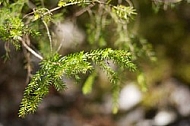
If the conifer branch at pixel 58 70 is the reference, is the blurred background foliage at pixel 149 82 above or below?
below

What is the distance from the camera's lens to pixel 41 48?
1613 mm

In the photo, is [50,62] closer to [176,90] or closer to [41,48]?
[41,48]

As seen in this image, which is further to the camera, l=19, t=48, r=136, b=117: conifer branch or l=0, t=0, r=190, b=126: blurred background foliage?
l=0, t=0, r=190, b=126: blurred background foliage

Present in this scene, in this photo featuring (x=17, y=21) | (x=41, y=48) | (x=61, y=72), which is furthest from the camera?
(x=41, y=48)

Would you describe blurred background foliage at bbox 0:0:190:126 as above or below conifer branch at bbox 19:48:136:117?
below

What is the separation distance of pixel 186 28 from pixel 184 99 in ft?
1.92

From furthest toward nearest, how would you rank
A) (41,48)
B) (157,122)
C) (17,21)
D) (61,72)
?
(157,122) → (41,48) → (17,21) → (61,72)

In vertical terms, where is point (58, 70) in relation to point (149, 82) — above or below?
above

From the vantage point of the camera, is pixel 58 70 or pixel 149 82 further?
pixel 149 82

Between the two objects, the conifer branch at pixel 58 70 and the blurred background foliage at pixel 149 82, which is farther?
the blurred background foliage at pixel 149 82

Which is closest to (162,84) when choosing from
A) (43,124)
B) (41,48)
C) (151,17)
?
(151,17)

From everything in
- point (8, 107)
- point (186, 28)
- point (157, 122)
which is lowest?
point (157, 122)

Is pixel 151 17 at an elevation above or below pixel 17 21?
below

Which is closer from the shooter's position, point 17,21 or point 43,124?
point 17,21
